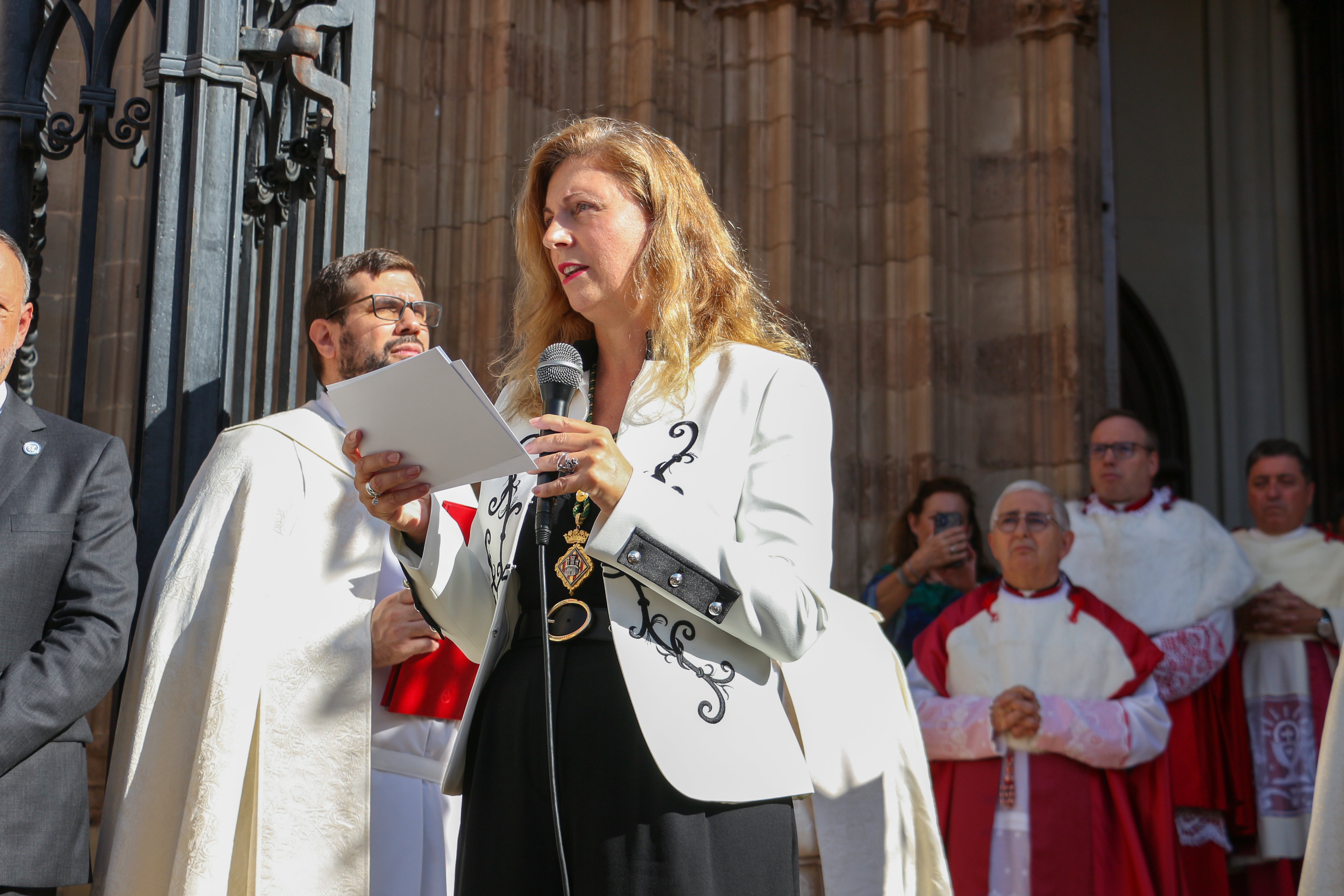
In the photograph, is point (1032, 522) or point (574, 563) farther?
point (1032, 522)

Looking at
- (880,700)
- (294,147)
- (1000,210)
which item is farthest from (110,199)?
(1000,210)

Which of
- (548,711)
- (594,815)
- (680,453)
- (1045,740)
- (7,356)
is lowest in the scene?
(1045,740)

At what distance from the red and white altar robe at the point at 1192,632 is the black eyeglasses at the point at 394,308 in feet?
9.99

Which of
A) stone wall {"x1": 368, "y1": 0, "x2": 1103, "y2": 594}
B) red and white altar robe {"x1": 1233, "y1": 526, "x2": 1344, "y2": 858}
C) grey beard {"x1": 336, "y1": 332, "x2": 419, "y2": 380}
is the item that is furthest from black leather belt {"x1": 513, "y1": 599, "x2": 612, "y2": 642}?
stone wall {"x1": 368, "y1": 0, "x2": 1103, "y2": 594}

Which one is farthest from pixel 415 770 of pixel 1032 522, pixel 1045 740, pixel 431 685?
pixel 1032 522

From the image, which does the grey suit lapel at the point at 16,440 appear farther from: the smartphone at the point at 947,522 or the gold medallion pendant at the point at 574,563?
the smartphone at the point at 947,522

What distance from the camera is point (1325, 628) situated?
5250 millimetres

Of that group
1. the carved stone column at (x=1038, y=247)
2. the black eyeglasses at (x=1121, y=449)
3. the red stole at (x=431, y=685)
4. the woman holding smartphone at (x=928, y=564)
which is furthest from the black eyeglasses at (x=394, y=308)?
the carved stone column at (x=1038, y=247)

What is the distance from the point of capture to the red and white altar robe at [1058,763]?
4496 millimetres

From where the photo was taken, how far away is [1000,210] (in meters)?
7.66

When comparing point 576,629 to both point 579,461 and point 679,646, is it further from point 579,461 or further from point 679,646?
point 579,461

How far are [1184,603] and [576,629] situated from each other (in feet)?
13.0

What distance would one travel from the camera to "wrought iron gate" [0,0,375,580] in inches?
120

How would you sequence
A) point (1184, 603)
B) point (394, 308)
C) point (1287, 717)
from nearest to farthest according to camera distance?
point (394, 308)
point (1287, 717)
point (1184, 603)
